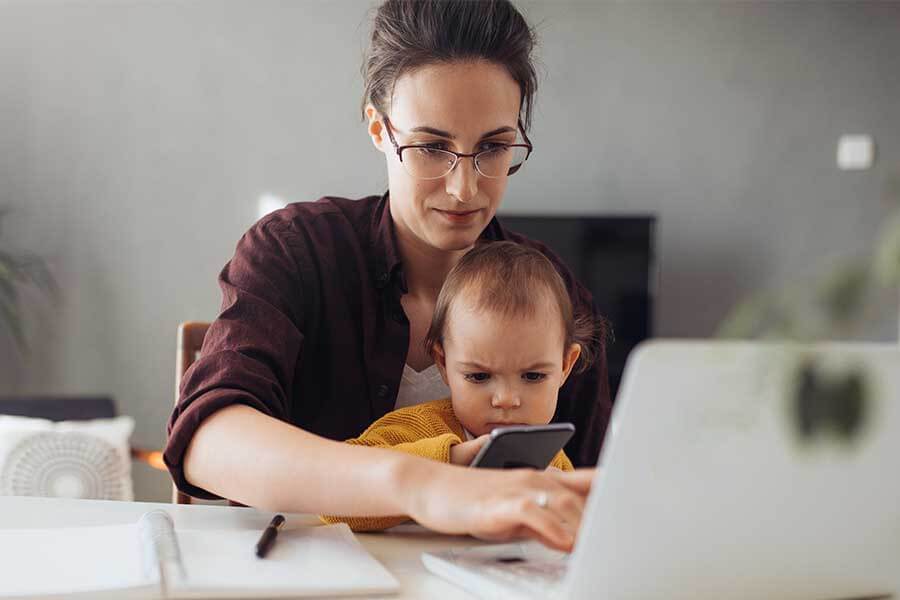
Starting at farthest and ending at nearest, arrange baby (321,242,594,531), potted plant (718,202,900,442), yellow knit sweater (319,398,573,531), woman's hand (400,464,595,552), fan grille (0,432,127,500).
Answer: fan grille (0,432,127,500), baby (321,242,594,531), yellow knit sweater (319,398,573,531), woman's hand (400,464,595,552), potted plant (718,202,900,442)

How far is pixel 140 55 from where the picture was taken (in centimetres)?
401

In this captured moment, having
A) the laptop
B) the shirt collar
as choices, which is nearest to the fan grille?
the shirt collar

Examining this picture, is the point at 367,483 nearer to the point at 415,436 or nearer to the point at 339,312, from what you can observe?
the point at 415,436

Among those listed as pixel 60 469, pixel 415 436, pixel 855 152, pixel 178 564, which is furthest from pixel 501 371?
pixel 855 152

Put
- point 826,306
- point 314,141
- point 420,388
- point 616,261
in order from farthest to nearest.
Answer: point 314,141
point 616,261
point 420,388
point 826,306

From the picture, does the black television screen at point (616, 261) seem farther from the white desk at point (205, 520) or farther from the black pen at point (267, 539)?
the black pen at point (267, 539)

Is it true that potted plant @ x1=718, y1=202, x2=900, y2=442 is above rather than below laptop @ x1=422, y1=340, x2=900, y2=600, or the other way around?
above

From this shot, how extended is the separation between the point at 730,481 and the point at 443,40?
2.81 feet

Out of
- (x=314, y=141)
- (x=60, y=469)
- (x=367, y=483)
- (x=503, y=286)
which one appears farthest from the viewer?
(x=314, y=141)

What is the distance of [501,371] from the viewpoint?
1.17 metres

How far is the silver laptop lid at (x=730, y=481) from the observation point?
480 millimetres

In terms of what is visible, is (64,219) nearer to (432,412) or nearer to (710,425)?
(432,412)

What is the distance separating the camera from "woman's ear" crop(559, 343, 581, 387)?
1.29 meters

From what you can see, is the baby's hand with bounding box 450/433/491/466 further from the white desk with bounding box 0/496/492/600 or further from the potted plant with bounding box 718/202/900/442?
the potted plant with bounding box 718/202/900/442
